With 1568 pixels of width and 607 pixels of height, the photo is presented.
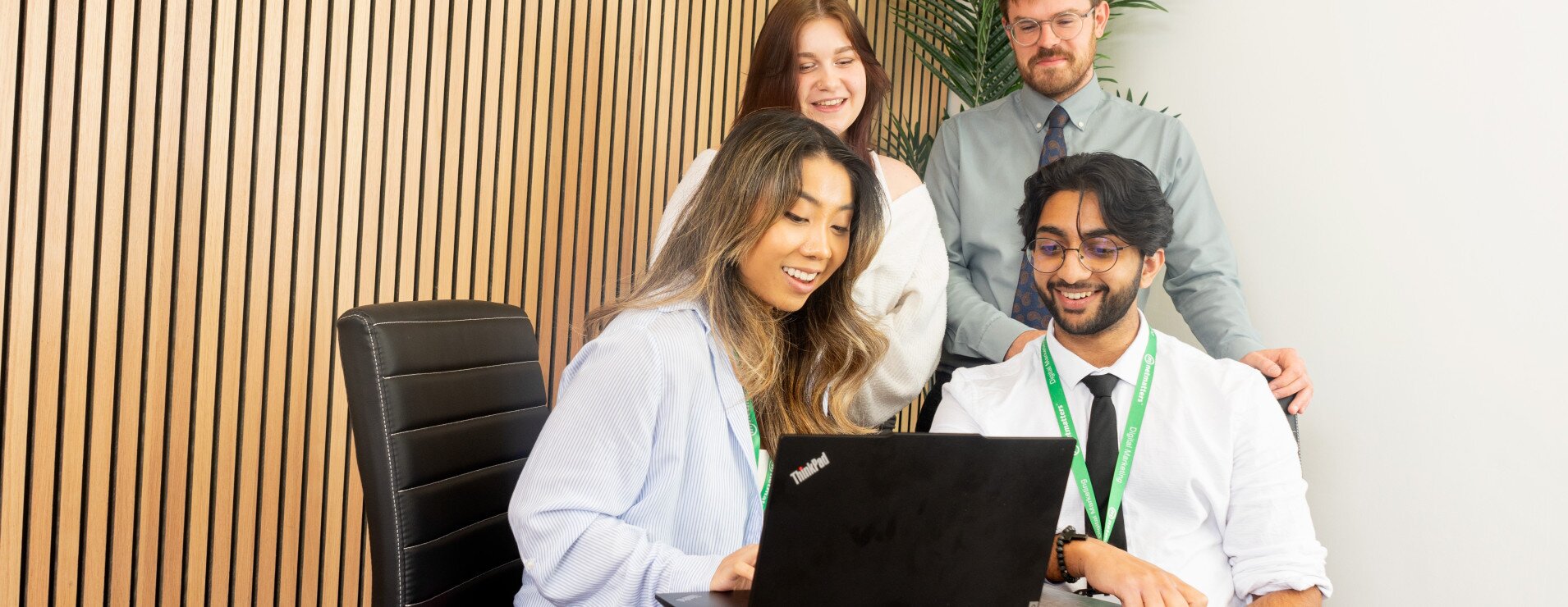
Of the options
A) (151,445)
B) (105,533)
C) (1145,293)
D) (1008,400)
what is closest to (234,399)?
(151,445)

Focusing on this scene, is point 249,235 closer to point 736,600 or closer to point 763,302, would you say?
point 763,302

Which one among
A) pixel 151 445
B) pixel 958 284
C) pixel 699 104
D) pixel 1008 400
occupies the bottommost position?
pixel 151 445

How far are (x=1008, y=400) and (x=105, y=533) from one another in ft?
7.06

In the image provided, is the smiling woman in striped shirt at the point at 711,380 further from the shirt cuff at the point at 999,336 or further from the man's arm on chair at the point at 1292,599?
the man's arm on chair at the point at 1292,599

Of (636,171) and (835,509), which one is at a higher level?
(636,171)

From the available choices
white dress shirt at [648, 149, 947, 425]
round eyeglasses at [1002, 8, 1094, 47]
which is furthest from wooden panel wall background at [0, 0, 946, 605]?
round eyeglasses at [1002, 8, 1094, 47]

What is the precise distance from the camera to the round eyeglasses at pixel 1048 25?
2.83m

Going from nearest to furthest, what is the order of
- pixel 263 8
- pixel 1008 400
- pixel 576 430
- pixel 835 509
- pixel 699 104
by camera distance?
pixel 835 509, pixel 576 430, pixel 1008 400, pixel 263 8, pixel 699 104

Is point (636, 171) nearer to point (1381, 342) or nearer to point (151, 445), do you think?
point (151, 445)

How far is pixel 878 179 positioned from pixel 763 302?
0.40 m

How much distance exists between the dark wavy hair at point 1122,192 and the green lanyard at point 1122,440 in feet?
0.64

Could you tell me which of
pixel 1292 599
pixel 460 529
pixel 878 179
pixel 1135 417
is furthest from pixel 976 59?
pixel 460 529

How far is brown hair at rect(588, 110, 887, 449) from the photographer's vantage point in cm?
181

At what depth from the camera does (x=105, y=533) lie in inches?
108
